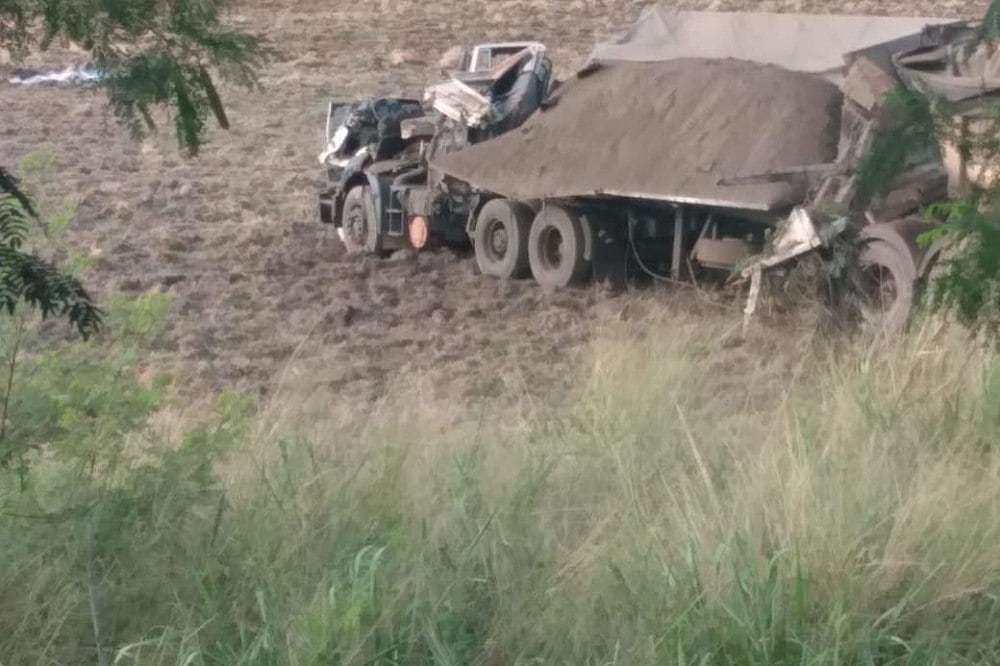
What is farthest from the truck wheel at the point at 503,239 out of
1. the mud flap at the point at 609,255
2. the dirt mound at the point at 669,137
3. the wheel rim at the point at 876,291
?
the wheel rim at the point at 876,291

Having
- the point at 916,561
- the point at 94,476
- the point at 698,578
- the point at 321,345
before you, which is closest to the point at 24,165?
the point at 94,476

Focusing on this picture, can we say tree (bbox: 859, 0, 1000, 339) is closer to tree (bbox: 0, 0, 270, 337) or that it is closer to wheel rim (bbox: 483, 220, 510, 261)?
tree (bbox: 0, 0, 270, 337)

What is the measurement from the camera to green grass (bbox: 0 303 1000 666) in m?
4.95

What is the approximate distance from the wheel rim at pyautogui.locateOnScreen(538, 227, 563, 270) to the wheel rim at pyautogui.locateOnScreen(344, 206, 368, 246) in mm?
2755

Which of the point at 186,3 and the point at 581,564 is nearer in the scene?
the point at 186,3

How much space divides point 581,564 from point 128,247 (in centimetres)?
1171

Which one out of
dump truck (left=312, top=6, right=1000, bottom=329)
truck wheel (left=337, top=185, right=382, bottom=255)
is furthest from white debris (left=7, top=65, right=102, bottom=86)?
dump truck (left=312, top=6, right=1000, bottom=329)

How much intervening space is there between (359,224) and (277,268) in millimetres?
1764

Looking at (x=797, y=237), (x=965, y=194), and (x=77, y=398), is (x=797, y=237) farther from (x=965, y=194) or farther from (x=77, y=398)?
(x=77, y=398)

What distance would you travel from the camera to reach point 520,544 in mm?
5664

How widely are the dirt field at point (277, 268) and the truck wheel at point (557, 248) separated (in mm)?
211

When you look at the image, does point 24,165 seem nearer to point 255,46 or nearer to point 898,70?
point 255,46

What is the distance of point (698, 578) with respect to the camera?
16.8 ft

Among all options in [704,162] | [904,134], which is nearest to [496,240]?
[704,162]
